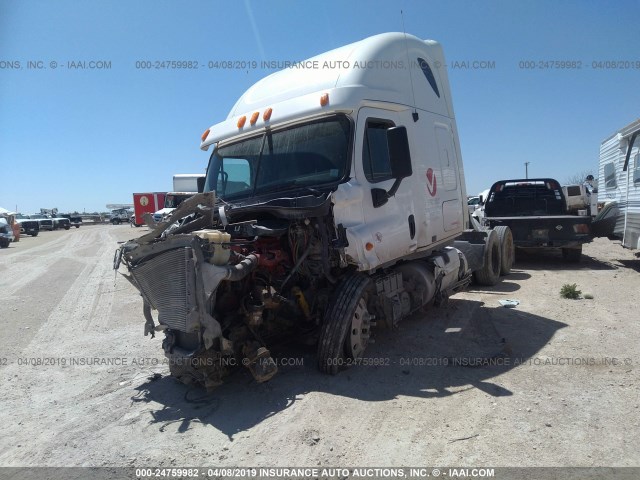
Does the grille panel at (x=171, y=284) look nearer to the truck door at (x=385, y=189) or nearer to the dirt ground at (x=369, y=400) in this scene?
the dirt ground at (x=369, y=400)

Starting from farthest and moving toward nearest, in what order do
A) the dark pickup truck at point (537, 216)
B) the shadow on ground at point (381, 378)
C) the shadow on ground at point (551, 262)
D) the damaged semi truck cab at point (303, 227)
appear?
the shadow on ground at point (551, 262) → the dark pickup truck at point (537, 216) → the damaged semi truck cab at point (303, 227) → the shadow on ground at point (381, 378)

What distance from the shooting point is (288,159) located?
16.5 feet

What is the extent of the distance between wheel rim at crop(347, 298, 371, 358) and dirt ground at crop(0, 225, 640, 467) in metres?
0.23

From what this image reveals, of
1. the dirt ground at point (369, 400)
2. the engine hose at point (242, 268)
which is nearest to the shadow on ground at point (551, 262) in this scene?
the dirt ground at point (369, 400)

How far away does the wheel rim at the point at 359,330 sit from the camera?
15.4 feet

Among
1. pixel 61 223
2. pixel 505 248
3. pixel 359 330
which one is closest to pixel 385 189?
pixel 359 330

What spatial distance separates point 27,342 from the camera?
6.38m

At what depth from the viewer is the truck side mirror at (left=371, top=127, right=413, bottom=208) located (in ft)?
15.8

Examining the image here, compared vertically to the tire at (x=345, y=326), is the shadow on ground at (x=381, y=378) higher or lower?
lower

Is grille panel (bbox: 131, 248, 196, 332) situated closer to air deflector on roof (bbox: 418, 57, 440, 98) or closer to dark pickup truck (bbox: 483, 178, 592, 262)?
air deflector on roof (bbox: 418, 57, 440, 98)

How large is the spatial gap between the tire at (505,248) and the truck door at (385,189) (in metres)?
5.13

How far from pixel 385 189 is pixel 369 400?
2.25 metres

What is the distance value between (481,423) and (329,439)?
1.22 m

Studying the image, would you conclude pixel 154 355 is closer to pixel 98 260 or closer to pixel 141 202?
pixel 98 260
